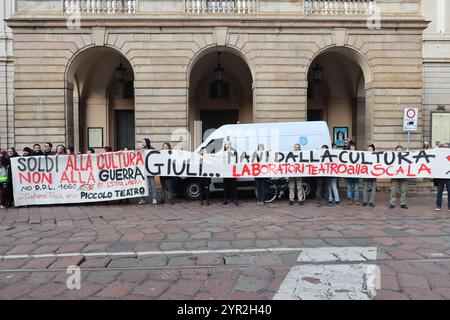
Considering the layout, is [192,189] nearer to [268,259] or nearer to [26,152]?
[26,152]

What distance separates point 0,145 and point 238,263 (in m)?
17.6

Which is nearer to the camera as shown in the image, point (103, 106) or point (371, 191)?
point (371, 191)

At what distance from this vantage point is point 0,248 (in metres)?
Answer: 5.68

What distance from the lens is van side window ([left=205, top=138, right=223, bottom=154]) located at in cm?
1082

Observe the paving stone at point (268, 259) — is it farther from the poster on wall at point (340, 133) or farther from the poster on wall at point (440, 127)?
the poster on wall at point (440, 127)

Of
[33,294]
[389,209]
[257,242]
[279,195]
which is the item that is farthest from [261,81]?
[33,294]

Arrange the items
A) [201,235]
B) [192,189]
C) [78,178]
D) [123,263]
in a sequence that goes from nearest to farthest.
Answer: [123,263]
[201,235]
[78,178]
[192,189]

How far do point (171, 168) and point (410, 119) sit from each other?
9041mm

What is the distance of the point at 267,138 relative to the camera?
11.0m

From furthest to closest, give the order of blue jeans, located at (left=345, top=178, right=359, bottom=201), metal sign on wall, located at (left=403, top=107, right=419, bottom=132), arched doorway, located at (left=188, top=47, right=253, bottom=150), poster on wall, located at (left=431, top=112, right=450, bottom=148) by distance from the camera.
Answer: arched doorway, located at (left=188, top=47, right=253, bottom=150), poster on wall, located at (left=431, top=112, right=450, bottom=148), metal sign on wall, located at (left=403, top=107, right=419, bottom=132), blue jeans, located at (left=345, top=178, right=359, bottom=201)

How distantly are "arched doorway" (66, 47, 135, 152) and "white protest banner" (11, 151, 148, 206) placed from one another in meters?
7.92

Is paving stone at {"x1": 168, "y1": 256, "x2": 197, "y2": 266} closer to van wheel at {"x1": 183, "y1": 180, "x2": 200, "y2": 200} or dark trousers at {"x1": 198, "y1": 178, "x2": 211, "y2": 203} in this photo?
dark trousers at {"x1": 198, "y1": 178, "x2": 211, "y2": 203}

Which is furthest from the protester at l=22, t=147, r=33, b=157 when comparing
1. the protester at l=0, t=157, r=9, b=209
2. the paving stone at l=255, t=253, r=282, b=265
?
the paving stone at l=255, t=253, r=282, b=265

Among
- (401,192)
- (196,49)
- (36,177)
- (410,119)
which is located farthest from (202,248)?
(410,119)
